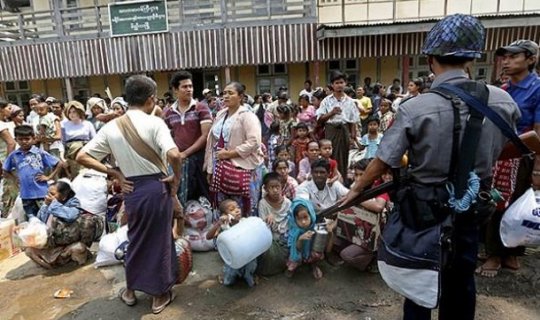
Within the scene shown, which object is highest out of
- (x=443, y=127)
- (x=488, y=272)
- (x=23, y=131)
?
(x=443, y=127)

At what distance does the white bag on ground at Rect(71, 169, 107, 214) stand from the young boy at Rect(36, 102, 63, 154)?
1.56 m

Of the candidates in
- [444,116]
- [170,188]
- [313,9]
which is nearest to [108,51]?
[313,9]

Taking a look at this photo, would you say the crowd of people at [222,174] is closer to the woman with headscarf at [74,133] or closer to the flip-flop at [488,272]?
the flip-flop at [488,272]

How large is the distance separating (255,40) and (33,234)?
29.3ft

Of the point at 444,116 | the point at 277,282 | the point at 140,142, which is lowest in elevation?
the point at 277,282

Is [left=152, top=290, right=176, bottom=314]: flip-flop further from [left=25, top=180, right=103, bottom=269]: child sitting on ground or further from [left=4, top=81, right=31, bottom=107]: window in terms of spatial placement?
[left=4, top=81, right=31, bottom=107]: window

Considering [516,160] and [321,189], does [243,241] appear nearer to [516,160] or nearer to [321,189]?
[321,189]

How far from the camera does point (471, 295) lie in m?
1.84

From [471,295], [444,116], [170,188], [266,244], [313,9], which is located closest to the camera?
[444,116]

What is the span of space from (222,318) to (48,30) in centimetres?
1287

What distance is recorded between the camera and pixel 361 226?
3025 millimetres

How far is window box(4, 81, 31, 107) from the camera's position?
13539mm

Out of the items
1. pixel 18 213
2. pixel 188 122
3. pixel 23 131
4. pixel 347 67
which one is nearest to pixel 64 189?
pixel 23 131

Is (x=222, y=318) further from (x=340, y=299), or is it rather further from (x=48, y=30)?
(x=48, y=30)
